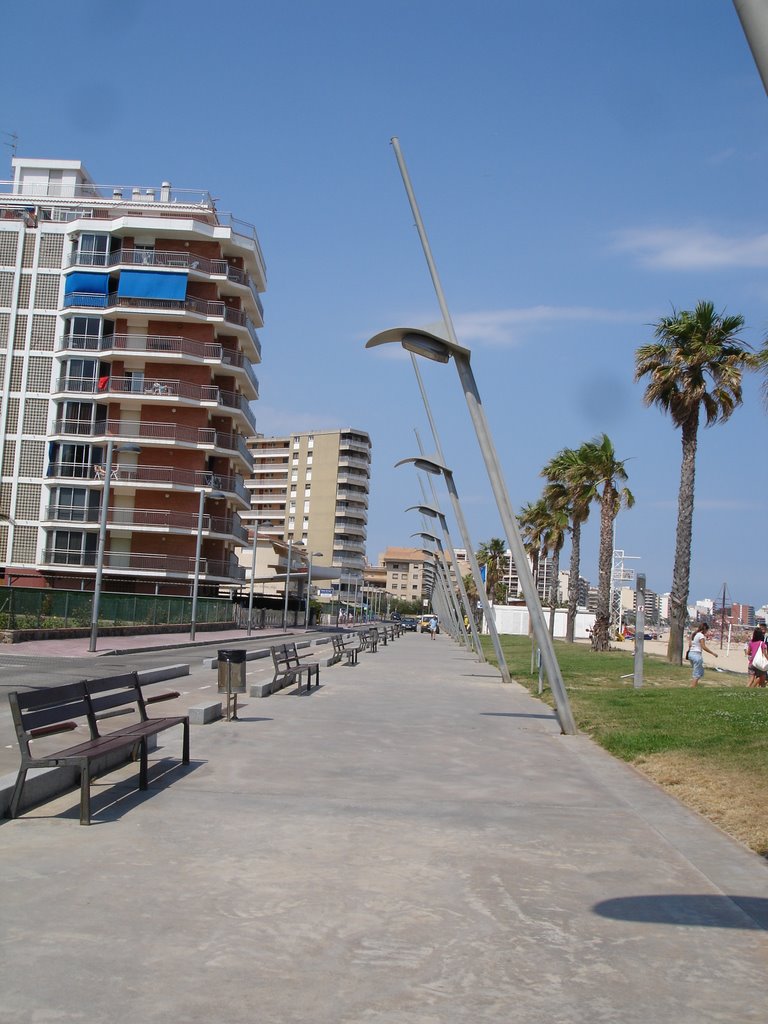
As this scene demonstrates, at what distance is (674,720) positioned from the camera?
14.2 meters

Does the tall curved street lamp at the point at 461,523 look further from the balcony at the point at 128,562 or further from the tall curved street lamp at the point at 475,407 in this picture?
the balcony at the point at 128,562

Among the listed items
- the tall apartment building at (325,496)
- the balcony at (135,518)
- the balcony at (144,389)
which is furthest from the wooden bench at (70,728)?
the tall apartment building at (325,496)

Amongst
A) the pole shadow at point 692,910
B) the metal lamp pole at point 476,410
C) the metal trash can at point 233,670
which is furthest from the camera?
the metal lamp pole at point 476,410

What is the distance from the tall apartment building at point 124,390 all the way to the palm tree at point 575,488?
64.8 feet

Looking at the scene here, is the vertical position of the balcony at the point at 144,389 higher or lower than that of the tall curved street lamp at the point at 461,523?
higher

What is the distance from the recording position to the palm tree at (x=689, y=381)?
102ft

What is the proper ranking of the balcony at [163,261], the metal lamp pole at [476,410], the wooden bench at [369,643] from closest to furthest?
the metal lamp pole at [476,410] → the wooden bench at [369,643] → the balcony at [163,261]

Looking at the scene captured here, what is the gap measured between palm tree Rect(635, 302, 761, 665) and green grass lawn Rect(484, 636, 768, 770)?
759 cm

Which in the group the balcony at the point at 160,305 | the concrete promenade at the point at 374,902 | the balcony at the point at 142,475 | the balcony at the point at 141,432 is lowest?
the concrete promenade at the point at 374,902

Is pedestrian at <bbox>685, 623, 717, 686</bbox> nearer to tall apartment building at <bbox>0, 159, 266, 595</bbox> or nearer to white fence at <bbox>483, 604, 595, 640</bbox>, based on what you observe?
tall apartment building at <bbox>0, 159, 266, 595</bbox>

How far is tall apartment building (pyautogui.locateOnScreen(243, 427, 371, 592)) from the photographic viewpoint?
139 metres

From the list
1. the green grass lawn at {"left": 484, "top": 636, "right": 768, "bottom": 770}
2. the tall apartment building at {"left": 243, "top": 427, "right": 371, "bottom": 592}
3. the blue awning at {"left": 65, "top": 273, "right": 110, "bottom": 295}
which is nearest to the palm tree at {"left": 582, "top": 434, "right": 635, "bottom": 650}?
the green grass lawn at {"left": 484, "top": 636, "right": 768, "bottom": 770}

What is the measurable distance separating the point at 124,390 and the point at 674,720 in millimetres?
53329

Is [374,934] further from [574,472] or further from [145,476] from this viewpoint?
[145,476]
